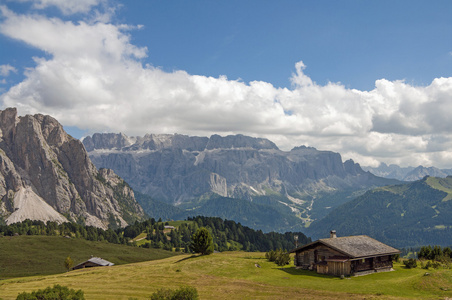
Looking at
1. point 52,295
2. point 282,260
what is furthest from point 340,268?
point 52,295

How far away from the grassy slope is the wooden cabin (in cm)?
239

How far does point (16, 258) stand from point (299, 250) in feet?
451

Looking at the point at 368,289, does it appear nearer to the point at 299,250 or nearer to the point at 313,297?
the point at 313,297

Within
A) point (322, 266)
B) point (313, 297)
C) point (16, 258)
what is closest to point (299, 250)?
point (322, 266)

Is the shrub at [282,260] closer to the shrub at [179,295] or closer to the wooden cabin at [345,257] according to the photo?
the wooden cabin at [345,257]

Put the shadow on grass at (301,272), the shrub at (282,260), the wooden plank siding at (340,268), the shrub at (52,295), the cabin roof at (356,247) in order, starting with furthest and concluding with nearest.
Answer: the shrub at (282,260)
the cabin roof at (356,247)
the shadow on grass at (301,272)
the wooden plank siding at (340,268)
the shrub at (52,295)

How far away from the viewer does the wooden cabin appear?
68.4 metres

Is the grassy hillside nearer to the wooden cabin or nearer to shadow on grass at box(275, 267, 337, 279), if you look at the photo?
shadow on grass at box(275, 267, 337, 279)

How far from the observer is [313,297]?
5128 cm

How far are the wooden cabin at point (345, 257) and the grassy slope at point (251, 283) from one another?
239 cm

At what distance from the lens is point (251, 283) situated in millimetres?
62562

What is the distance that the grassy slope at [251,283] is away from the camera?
53562 mm

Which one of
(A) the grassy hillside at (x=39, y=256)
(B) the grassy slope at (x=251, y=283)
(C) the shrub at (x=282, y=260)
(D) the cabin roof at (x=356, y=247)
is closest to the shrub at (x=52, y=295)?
(B) the grassy slope at (x=251, y=283)

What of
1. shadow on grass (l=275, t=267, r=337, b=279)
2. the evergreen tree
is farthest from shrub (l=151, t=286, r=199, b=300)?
the evergreen tree
